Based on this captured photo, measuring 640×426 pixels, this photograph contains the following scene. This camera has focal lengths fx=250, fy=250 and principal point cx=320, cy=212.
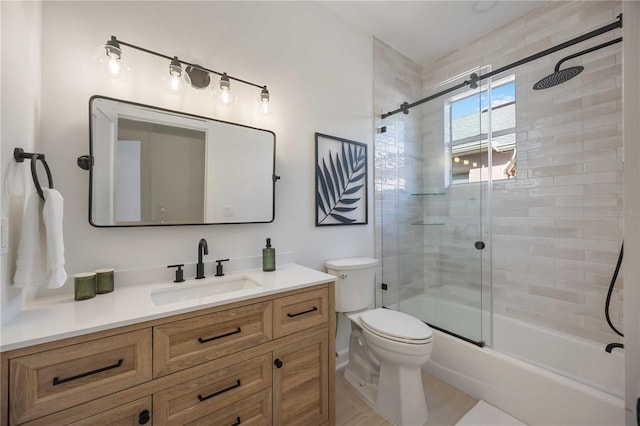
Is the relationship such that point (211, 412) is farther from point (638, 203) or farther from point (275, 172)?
point (638, 203)

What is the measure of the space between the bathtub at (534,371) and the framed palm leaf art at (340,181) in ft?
3.68

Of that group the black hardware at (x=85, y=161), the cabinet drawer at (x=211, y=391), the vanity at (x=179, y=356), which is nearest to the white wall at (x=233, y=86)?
the black hardware at (x=85, y=161)

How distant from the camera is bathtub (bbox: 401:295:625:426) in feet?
4.34

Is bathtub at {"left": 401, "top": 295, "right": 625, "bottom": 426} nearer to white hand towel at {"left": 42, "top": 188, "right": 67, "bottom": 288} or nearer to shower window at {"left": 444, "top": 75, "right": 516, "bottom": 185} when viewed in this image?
shower window at {"left": 444, "top": 75, "right": 516, "bottom": 185}

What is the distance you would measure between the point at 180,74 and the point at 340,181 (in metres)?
1.24

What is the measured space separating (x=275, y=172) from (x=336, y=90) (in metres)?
0.92

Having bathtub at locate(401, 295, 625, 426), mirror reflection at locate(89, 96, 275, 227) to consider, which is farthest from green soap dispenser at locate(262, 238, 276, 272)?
bathtub at locate(401, 295, 625, 426)

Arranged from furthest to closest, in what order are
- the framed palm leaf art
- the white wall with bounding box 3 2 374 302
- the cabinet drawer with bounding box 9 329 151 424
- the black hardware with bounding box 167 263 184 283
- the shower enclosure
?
the framed palm leaf art
the shower enclosure
the black hardware with bounding box 167 263 184 283
the white wall with bounding box 3 2 374 302
the cabinet drawer with bounding box 9 329 151 424

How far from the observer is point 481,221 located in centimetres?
201

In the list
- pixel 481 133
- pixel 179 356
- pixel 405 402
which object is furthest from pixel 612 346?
pixel 179 356

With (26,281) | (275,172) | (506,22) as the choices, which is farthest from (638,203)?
(506,22)

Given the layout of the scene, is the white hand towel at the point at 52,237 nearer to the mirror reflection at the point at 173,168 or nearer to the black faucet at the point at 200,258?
the mirror reflection at the point at 173,168

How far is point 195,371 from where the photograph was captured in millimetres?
961

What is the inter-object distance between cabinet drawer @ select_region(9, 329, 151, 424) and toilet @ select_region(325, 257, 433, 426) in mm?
1196
